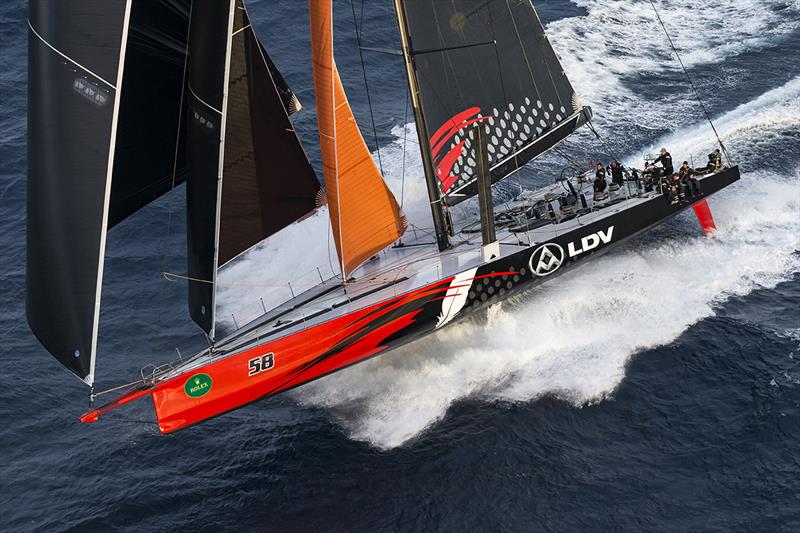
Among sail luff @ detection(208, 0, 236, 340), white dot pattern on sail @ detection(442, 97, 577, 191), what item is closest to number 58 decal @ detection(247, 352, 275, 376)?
sail luff @ detection(208, 0, 236, 340)

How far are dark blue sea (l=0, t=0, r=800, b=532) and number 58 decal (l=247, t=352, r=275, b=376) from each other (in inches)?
94.2

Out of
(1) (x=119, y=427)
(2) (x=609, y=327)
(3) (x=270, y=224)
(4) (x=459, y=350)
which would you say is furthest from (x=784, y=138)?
(1) (x=119, y=427)

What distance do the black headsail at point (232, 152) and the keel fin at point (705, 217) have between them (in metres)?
12.8

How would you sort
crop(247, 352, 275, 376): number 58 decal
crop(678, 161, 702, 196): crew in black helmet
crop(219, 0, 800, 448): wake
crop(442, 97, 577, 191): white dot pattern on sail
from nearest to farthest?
crop(247, 352, 275, 376): number 58 decal < crop(219, 0, 800, 448): wake < crop(442, 97, 577, 191): white dot pattern on sail < crop(678, 161, 702, 196): crew in black helmet

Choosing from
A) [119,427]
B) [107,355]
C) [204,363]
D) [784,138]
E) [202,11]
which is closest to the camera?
[202,11]

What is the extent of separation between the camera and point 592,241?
90.4 feet

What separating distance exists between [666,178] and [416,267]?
8.47 meters

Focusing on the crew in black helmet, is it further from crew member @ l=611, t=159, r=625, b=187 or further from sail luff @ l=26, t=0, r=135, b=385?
sail luff @ l=26, t=0, r=135, b=385

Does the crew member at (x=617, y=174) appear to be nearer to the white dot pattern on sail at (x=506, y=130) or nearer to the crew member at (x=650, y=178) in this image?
the crew member at (x=650, y=178)

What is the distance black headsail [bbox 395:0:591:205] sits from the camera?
25438mm

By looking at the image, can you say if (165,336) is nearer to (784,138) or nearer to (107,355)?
(107,355)

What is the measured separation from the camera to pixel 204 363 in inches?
926

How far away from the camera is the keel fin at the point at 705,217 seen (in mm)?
30266

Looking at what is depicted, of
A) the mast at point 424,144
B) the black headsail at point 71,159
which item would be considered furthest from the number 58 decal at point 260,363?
the mast at point 424,144
